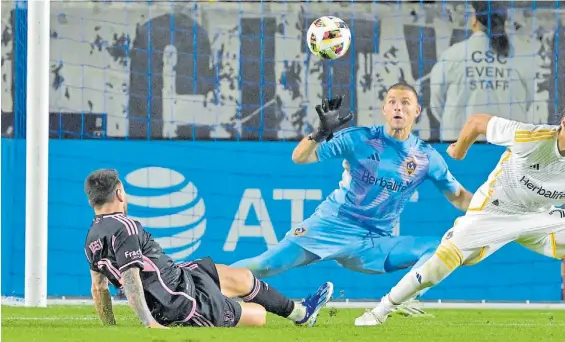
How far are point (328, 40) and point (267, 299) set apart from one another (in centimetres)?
260

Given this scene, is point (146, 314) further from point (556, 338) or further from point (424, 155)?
point (424, 155)

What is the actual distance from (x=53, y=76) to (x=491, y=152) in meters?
3.78

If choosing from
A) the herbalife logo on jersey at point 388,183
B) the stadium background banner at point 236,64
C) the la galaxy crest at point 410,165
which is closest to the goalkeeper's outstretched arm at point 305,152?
the herbalife logo on jersey at point 388,183

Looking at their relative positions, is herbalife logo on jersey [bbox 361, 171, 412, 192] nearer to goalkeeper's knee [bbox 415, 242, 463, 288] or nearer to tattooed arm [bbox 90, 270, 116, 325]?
goalkeeper's knee [bbox 415, 242, 463, 288]

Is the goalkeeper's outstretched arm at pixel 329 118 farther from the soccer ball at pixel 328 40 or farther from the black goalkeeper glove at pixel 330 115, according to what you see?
the soccer ball at pixel 328 40

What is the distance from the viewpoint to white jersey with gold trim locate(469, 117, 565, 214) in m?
8.05

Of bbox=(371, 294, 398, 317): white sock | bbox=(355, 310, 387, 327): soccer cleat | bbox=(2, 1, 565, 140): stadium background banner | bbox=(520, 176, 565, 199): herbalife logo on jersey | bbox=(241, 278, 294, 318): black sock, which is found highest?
bbox=(2, 1, 565, 140): stadium background banner

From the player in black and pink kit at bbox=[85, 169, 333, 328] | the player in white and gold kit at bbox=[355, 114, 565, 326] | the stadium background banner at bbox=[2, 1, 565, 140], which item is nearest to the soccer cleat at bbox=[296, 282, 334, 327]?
the player in black and pink kit at bbox=[85, 169, 333, 328]

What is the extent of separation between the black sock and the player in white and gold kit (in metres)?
0.62

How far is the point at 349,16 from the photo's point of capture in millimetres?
11555

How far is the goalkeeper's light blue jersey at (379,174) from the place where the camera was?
1024cm

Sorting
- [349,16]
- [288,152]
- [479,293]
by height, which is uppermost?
[349,16]

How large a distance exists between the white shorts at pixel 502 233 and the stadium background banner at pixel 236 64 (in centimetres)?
312

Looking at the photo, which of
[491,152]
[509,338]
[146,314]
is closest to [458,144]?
[509,338]
